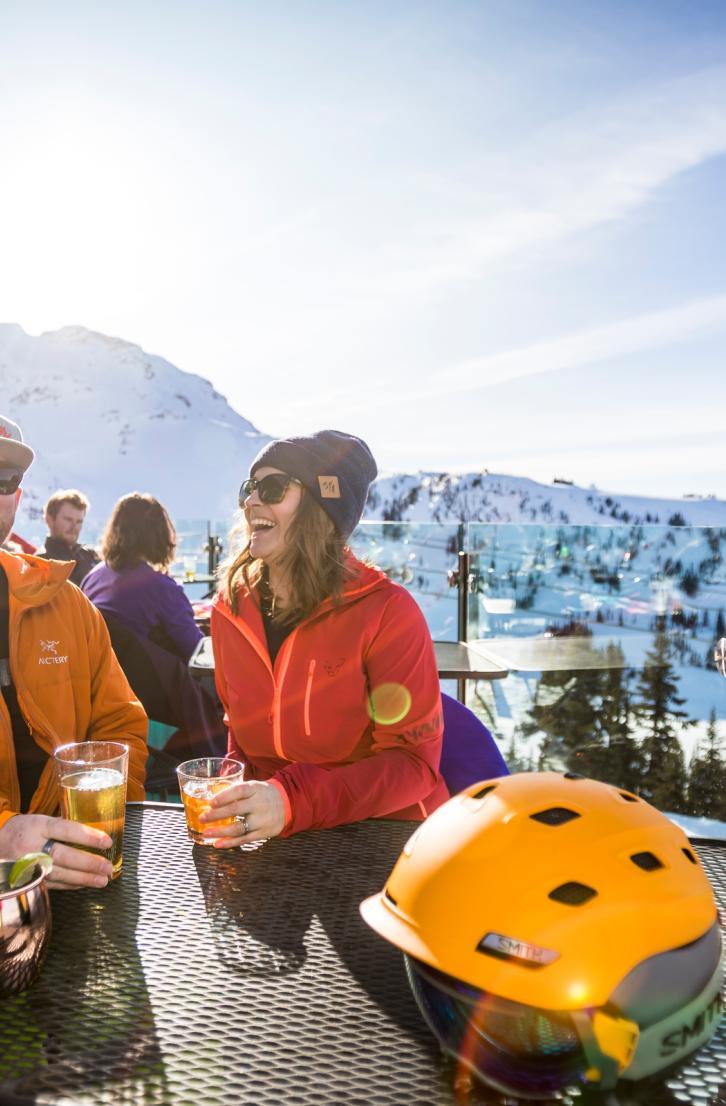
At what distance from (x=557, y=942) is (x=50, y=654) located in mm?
1423

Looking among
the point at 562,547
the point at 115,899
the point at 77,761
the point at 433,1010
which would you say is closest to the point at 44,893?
the point at 115,899

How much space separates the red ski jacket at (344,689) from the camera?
5.45 ft

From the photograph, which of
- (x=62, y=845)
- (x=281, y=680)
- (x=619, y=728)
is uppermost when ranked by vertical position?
(x=281, y=680)

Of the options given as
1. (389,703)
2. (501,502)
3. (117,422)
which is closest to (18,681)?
(389,703)

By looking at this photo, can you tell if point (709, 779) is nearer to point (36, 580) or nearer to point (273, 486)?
→ point (273, 486)

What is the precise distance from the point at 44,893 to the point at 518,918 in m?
0.59

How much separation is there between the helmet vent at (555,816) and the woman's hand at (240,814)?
60 cm

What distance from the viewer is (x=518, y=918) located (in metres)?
0.74

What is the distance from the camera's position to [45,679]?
1766mm

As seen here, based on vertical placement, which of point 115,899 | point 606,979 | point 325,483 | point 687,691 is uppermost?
point 325,483

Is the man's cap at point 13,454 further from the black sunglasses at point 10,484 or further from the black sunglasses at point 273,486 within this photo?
the black sunglasses at point 273,486

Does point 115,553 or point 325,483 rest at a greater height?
point 325,483

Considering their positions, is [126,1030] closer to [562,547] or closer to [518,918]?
[518,918]

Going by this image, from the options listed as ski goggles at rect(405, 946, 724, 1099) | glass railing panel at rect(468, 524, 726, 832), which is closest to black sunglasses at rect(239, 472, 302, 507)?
ski goggles at rect(405, 946, 724, 1099)
